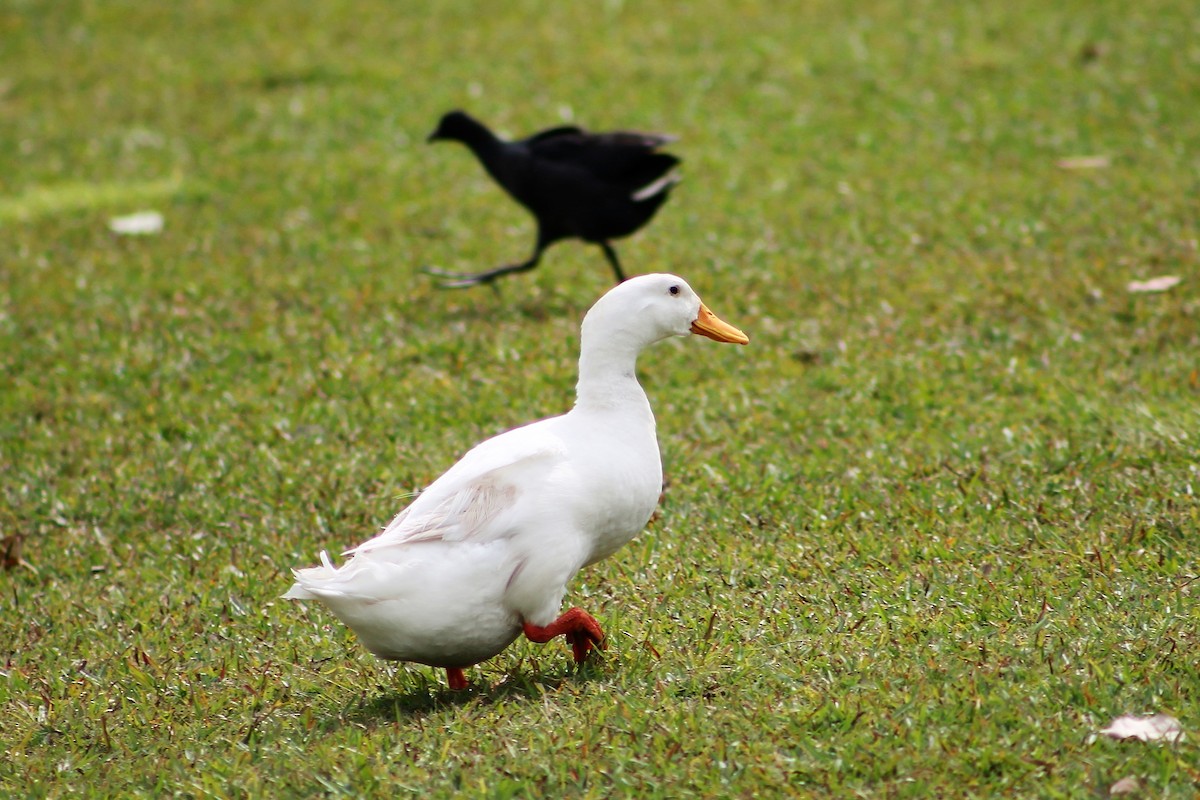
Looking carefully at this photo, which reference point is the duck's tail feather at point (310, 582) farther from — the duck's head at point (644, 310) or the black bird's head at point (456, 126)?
the black bird's head at point (456, 126)

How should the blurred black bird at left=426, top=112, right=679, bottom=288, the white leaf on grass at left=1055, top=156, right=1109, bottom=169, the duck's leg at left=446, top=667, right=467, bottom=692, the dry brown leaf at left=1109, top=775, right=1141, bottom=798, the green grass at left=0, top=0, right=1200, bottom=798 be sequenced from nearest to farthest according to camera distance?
the dry brown leaf at left=1109, top=775, right=1141, bottom=798 → the green grass at left=0, top=0, right=1200, bottom=798 → the duck's leg at left=446, top=667, right=467, bottom=692 → the blurred black bird at left=426, top=112, right=679, bottom=288 → the white leaf on grass at left=1055, top=156, right=1109, bottom=169

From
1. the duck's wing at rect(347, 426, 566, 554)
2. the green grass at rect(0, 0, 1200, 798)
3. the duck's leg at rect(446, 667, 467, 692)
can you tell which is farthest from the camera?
the duck's leg at rect(446, 667, 467, 692)

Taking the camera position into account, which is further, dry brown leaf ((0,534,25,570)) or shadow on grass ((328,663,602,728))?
dry brown leaf ((0,534,25,570))

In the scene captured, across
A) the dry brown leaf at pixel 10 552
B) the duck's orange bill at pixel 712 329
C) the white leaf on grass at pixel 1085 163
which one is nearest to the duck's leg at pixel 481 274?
the dry brown leaf at pixel 10 552

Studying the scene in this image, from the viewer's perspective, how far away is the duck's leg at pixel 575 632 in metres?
3.34

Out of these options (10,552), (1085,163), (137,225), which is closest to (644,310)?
(10,552)

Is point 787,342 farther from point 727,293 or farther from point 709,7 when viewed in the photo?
point 709,7

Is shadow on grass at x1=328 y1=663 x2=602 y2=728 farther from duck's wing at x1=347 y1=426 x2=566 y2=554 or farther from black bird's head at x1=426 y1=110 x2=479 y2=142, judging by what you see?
black bird's head at x1=426 y1=110 x2=479 y2=142

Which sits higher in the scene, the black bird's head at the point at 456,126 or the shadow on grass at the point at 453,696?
the black bird's head at the point at 456,126

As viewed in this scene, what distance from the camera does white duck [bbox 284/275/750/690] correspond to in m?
3.23

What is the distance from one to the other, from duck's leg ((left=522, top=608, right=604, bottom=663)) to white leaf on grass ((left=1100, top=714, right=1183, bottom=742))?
121 cm

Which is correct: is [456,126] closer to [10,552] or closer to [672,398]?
[672,398]

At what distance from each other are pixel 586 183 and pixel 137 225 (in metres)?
3.16

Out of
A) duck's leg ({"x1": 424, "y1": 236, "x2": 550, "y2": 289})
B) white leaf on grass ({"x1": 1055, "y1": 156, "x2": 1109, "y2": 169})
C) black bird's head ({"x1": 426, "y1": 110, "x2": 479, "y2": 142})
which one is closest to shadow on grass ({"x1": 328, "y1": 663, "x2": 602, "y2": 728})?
duck's leg ({"x1": 424, "y1": 236, "x2": 550, "y2": 289})
